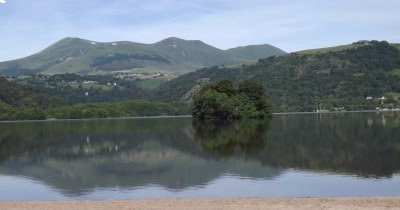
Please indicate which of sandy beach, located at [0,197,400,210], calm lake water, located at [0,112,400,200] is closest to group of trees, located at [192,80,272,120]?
calm lake water, located at [0,112,400,200]

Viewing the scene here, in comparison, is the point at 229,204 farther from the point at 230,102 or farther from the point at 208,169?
the point at 230,102

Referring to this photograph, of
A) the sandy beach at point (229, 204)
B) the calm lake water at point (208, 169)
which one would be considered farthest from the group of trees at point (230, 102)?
the sandy beach at point (229, 204)

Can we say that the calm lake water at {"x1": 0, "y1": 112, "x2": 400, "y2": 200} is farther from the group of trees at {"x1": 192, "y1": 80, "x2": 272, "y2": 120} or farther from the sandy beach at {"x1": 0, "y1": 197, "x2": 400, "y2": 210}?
the group of trees at {"x1": 192, "y1": 80, "x2": 272, "y2": 120}

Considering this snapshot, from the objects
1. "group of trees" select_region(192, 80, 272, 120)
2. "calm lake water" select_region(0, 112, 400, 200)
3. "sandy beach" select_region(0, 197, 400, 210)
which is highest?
"group of trees" select_region(192, 80, 272, 120)

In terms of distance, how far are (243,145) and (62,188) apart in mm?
32229

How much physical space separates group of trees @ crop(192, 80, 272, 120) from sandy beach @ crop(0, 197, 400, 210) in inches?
4599

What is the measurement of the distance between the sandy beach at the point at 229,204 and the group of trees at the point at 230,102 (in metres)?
117

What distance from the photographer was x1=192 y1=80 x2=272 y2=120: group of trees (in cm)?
14825

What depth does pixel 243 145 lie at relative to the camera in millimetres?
67688

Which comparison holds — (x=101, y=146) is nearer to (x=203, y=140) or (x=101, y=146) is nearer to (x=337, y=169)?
(x=203, y=140)

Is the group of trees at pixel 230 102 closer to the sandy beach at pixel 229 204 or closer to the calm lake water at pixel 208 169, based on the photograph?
the calm lake water at pixel 208 169

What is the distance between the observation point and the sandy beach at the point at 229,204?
2578 cm

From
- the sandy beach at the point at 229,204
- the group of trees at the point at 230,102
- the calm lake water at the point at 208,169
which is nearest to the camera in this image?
the sandy beach at the point at 229,204

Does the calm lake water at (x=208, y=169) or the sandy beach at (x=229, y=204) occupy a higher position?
the sandy beach at (x=229, y=204)
